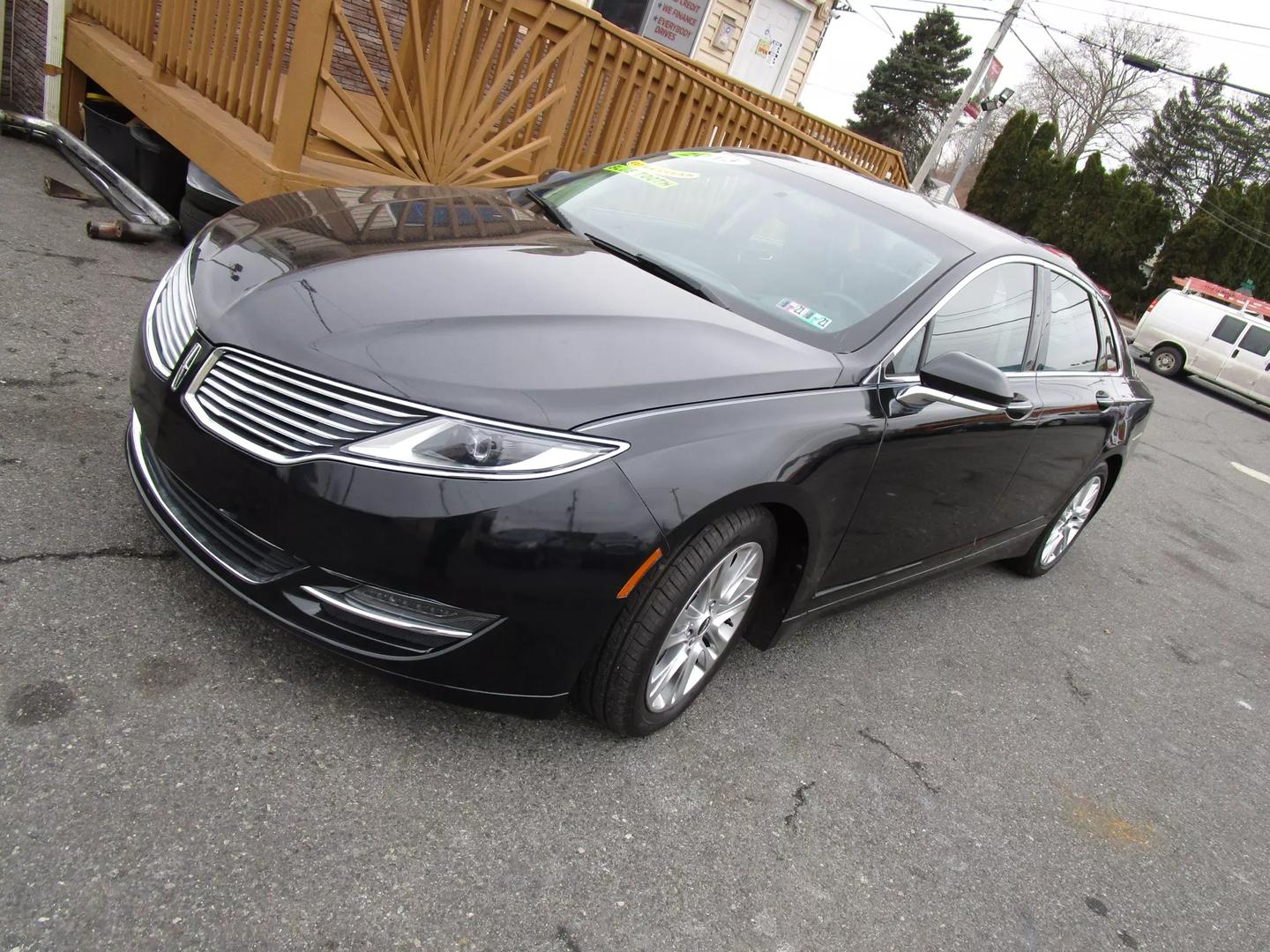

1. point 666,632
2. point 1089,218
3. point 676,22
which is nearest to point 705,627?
point 666,632

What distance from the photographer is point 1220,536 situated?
709 centimetres

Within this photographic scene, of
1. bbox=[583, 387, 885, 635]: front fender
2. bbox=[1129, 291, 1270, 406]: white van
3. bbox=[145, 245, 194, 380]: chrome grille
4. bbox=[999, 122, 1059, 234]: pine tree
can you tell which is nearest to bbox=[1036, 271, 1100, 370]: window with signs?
bbox=[583, 387, 885, 635]: front fender

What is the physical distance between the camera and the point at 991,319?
337cm

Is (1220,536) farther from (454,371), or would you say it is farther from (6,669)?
(6,669)

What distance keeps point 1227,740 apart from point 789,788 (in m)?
2.40

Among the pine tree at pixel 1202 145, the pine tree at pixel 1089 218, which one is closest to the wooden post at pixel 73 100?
the pine tree at pixel 1089 218

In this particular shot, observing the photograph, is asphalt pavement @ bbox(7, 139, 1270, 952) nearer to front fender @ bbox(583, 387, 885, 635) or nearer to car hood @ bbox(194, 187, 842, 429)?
front fender @ bbox(583, 387, 885, 635)

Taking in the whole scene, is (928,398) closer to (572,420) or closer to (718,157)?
(572,420)

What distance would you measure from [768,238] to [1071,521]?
2771 millimetres

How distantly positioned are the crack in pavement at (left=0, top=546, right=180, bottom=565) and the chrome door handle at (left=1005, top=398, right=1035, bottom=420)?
2.81 m

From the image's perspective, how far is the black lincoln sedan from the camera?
6.80 ft

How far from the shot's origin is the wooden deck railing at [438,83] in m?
5.05

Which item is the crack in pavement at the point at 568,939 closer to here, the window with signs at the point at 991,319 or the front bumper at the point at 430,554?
the front bumper at the point at 430,554

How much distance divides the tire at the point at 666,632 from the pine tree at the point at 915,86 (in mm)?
50895
